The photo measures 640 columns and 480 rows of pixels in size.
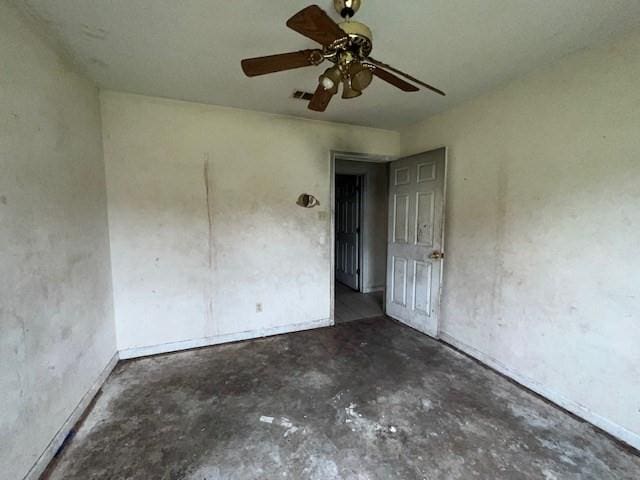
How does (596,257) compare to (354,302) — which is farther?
(354,302)

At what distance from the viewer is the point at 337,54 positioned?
1.30 metres

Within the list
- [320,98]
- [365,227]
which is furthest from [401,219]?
[320,98]

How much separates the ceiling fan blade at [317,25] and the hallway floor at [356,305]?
304 centimetres

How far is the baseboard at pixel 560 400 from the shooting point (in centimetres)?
166

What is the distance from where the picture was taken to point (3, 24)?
1322 millimetres

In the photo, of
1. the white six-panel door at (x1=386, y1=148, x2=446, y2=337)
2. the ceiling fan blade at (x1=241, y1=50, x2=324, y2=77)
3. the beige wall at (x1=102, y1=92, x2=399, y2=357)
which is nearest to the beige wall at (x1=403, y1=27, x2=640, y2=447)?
the white six-panel door at (x1=386, y1=148, x2=446, y2=337)

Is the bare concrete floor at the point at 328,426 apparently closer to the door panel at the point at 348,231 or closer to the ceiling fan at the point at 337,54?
the ceiling fan at the point at 337,54

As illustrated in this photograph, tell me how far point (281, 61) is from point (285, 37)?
498 millimetres

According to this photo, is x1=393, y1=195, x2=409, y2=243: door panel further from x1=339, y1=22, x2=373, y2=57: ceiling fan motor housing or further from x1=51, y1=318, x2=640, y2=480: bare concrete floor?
x1=339, y1=22, x2=373, y2=57: ceiling fan motor housing

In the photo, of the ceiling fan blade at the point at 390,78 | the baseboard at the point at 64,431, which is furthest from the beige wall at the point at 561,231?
the baseboard at the point at 64,431

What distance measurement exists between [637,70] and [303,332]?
3355mm

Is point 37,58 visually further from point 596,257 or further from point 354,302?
point 354,302

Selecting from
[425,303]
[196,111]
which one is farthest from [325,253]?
[196,111]

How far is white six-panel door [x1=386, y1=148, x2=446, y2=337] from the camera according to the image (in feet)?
9.52
